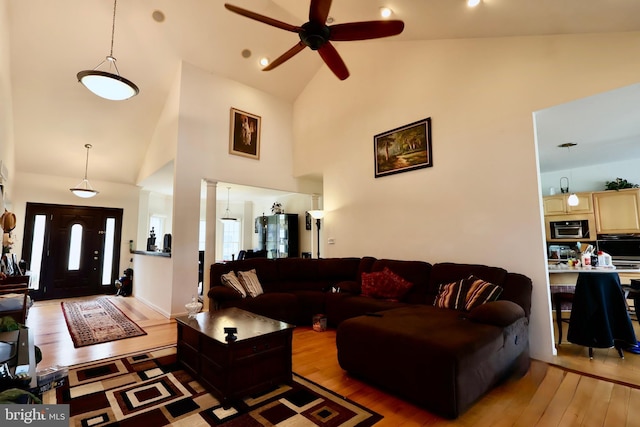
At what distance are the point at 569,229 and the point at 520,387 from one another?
456cm

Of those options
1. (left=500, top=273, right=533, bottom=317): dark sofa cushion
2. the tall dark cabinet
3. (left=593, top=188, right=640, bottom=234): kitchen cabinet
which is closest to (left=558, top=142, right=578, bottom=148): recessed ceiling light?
(left=593, top=188, right=640, bottom=234): kitchen cabinet

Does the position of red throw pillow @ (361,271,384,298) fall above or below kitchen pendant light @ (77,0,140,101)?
below

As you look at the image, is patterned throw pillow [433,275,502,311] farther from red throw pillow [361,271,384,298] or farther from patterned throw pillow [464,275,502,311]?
red throw pillow [361,271,384,298]

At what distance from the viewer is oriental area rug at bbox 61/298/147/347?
12.4 ft

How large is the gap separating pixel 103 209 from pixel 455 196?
7779mm

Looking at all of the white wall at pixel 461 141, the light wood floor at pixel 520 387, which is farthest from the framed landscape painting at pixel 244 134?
the light wood floor at pixel 520 387

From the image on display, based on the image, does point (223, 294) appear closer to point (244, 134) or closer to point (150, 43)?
point (244, 134)

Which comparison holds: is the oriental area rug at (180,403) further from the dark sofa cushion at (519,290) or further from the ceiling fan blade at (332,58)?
the ceiling fan blade at (332,58)

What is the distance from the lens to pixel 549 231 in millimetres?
5984

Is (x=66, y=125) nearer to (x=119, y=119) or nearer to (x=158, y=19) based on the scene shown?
(x=119, y=119)

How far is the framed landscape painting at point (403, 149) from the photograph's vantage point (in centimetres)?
424

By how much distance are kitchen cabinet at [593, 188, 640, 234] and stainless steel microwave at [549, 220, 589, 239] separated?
0.19 m

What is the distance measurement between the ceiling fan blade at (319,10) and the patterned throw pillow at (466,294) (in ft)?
9.68

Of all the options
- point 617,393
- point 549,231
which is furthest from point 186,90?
point 549,231
